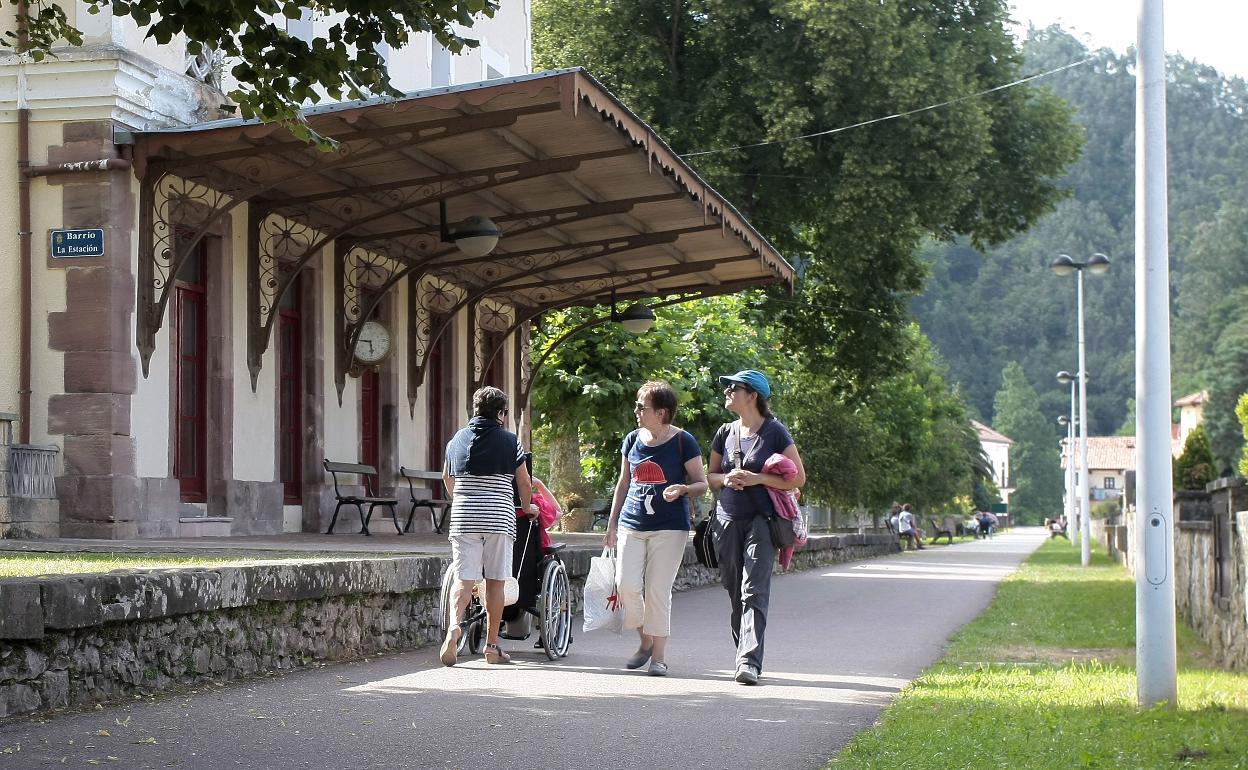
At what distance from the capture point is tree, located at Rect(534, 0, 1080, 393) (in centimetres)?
2573

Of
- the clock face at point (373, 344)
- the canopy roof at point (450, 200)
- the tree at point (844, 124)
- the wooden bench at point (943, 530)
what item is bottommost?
the wooden bench at point (943, 530)

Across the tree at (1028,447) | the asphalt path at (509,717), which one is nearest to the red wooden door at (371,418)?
the asphalt path at (509,717)

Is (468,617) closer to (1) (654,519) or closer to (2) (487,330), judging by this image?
(1) (654,519)

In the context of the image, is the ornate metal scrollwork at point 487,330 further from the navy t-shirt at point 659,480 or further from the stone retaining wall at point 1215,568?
the navy t-shirt at point 659,480

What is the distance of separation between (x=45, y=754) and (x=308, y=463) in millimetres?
11982

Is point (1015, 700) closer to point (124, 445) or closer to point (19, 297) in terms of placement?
point (124, 445)

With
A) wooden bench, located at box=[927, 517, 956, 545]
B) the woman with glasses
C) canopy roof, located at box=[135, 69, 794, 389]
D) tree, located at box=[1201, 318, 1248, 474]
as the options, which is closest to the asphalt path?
the woman with glasses

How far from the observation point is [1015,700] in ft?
28.5

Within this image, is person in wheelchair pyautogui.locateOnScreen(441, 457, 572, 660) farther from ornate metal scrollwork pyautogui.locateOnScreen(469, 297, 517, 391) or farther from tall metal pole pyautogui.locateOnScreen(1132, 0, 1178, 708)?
ornate metal scrollwork pyautogui.locateOnScreen(469, 297, 517, 391)

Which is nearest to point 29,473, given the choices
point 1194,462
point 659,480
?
point 659,480

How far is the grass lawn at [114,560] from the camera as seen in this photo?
8.42 metres

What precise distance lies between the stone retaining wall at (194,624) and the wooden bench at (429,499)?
26.0 feet

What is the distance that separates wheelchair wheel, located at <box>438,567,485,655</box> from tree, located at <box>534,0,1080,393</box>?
1603 centimetres

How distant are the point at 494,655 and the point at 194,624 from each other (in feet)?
7.19
